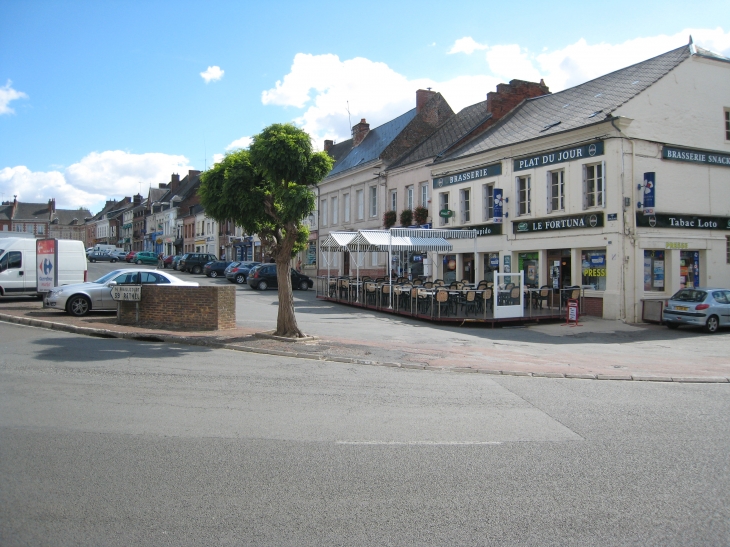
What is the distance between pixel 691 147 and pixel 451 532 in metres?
22.3

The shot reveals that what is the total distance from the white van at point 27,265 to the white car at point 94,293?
3.43 meters

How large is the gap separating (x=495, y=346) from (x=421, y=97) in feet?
86.1

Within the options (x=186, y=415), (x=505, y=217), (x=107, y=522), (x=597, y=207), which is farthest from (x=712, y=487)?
(x=505, y=217)

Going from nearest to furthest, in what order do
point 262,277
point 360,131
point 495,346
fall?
point 495,346 < point 262,277 < point 360,131

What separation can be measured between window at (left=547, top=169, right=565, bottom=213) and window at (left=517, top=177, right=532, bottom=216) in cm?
106

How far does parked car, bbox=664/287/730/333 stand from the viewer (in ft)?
60.2

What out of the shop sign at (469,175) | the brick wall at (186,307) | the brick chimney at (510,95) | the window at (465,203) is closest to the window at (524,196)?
the shop sign at (469,175)

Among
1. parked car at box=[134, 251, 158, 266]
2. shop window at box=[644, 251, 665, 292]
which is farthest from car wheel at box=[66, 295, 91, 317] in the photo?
parked car at box=[134, 251, 158, 266]

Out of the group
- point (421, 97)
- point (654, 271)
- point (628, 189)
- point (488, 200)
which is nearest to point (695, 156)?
point (628, 189)

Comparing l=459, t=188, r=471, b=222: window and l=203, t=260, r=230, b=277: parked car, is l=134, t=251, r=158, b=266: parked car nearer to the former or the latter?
l=203, t=260, r=230, b=277: parked car

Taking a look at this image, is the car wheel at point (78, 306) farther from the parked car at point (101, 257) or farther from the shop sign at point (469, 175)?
the parked car at point (101, 257)

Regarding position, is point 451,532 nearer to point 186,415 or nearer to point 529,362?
point 186,415

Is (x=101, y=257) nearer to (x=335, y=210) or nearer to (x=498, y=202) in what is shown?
(x=335, y=210)

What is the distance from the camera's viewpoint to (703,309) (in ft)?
60.1
